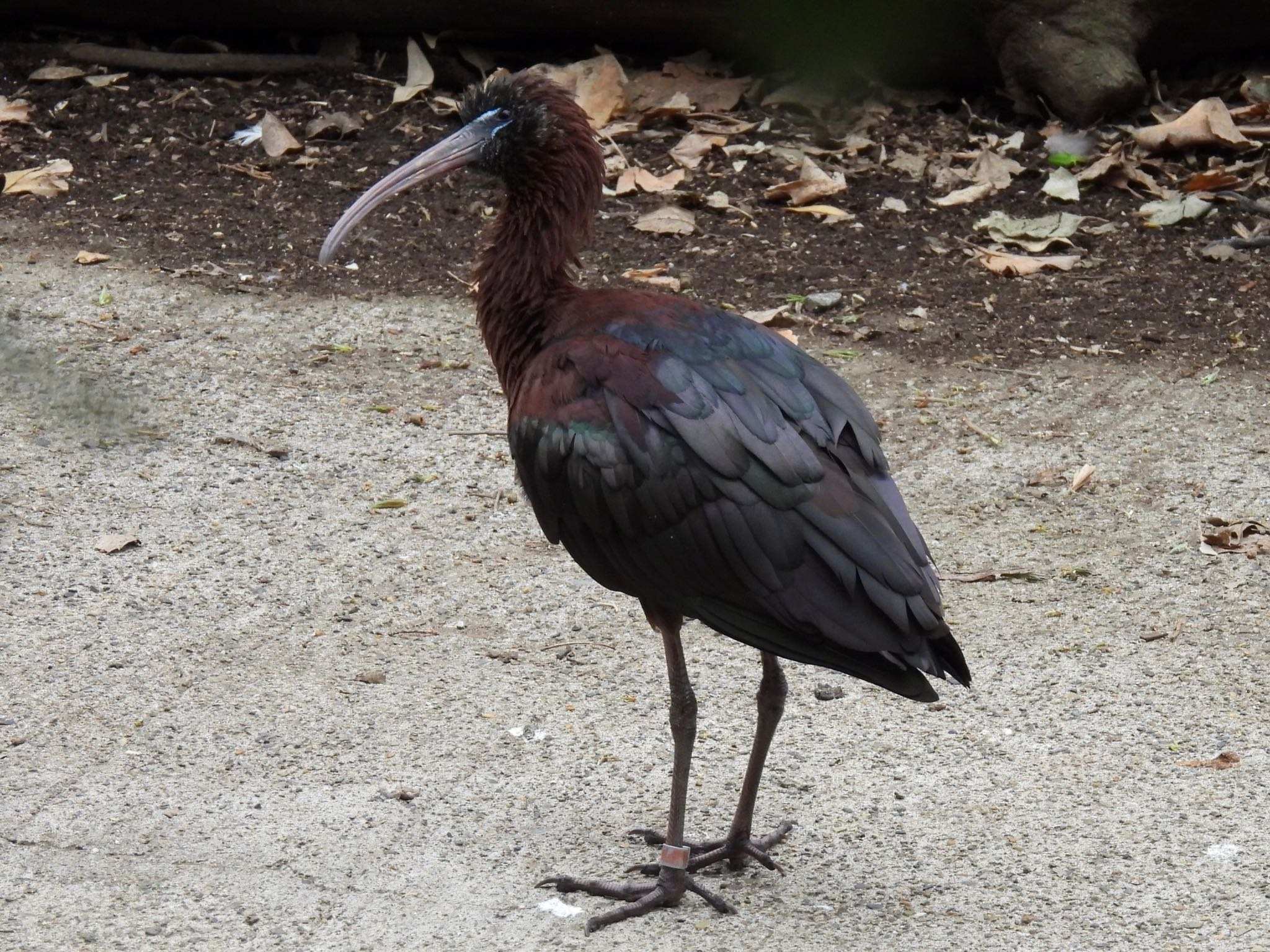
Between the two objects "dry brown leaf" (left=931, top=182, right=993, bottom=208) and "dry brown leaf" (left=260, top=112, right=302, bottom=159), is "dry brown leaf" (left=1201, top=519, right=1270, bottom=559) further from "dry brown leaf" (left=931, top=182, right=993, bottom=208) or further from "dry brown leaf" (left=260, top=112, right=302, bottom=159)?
"dry brown leaf" (left=260, top=112, right=302, bottom=159)

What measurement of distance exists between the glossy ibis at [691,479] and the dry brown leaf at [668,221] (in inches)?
148

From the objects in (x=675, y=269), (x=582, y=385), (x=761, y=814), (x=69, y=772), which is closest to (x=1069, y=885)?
(x=761, y=814)

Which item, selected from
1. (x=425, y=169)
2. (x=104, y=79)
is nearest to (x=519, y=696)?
(x=425, y=169)

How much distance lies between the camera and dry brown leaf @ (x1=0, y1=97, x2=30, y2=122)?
29.2 ft

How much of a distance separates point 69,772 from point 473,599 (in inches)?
57.6

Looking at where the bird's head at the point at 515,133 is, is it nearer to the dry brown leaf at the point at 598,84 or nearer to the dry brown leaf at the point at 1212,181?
the dry brown leaf at the point at 598,84

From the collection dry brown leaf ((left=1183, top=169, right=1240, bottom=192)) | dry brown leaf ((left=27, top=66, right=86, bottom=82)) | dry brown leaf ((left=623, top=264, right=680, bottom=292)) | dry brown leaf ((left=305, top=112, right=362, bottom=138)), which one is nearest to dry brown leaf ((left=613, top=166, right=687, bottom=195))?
dry brown leaf ((left=623, top=264, right=680, bottom=292))

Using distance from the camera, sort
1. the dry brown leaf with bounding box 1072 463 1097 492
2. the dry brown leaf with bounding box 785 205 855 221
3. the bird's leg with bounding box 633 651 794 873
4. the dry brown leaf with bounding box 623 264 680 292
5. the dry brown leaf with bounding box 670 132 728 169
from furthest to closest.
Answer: the dry brown leaf with bounding box 670 132 728 169, the dry brown leaf with bounding box 785 205 855 221, the dry brown leaf with bounding box 623 264 680 292, the dry brown leaf with bounding box 1072 463 1097 492, the bird's leg with bounding box 633 651 794 873

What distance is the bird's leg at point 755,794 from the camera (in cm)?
391

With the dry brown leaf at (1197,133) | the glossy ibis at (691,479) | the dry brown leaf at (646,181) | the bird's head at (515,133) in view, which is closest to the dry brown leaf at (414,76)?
the dry brown leaf at (646,181)

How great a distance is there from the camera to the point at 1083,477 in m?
5.87

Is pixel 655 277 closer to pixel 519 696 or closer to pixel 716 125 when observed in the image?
pixel 716 125

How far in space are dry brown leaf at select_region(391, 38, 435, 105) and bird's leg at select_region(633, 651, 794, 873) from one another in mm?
5915

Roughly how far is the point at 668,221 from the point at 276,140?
2340 mm
